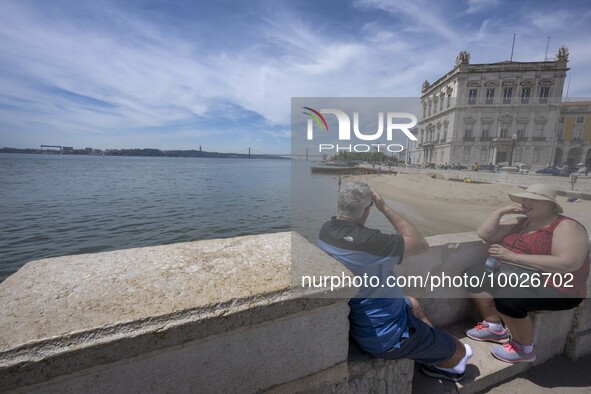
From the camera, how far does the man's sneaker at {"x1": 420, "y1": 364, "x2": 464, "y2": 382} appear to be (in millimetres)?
1893

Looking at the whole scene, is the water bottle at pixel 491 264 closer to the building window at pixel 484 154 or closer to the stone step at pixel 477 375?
the stone step at pixel 477 375

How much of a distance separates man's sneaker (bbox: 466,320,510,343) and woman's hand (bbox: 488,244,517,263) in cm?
61

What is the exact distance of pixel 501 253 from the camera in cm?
215

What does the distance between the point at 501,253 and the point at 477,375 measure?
0.95 m

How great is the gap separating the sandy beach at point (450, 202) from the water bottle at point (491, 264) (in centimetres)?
1291

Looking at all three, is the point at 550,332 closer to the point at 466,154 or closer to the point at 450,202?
the point at 450,202

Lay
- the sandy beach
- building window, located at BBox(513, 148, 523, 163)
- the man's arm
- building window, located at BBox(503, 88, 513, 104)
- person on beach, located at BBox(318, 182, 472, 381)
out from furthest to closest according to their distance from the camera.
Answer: building window, located at BBox(513, 148, 523, 163) < building window, located at BBox(503, 88, 513, 104) < the sandy beach < the man's arm < person on beach, located at BBox(318, 182, 472, 381)

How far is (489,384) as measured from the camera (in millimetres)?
2031

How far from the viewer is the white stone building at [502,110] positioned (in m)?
42.3

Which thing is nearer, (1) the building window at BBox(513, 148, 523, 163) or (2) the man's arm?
(2) the man's arm

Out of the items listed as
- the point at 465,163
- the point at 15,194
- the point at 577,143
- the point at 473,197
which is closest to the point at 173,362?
the point at 473,197

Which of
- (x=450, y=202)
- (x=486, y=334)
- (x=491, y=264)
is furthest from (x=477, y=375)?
(x=450, y=202)

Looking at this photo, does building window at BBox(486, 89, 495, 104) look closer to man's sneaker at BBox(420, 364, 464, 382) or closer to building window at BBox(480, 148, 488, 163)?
building window at BBox(480, 148, 488, 163)

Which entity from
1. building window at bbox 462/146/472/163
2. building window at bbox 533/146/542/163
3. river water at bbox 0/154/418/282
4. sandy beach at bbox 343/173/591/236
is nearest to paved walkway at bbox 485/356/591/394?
river water at bbox 0/154/418/282
